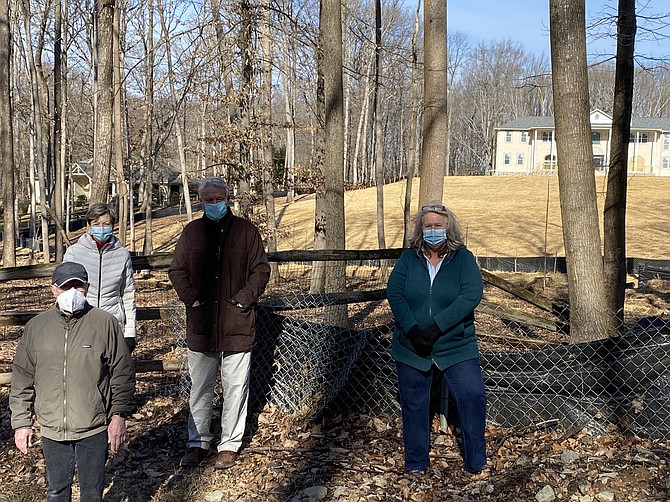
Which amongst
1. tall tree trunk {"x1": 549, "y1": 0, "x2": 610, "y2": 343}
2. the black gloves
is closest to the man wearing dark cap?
the black gloves

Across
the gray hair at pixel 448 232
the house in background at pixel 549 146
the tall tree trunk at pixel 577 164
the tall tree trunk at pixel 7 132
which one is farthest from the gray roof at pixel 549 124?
the gray hair at pixel 448 232

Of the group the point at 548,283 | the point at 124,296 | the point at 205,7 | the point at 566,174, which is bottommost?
the point at 548,283

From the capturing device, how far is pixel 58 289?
11.1 ft

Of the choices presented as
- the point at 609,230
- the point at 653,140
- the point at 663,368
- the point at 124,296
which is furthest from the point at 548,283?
the point at 653,140

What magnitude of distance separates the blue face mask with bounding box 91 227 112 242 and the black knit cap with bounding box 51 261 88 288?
155cm

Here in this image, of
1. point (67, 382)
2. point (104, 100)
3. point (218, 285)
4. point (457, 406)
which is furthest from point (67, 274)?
point (104, 100)

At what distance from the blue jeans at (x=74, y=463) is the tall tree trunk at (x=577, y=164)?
4057 mm

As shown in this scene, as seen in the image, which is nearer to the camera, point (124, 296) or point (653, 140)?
point (124, 296)

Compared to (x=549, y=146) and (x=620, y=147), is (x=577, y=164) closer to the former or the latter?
(x=620, y=147)

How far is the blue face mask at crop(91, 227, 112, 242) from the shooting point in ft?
16.3

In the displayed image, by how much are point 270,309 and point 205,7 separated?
1487 centimetres

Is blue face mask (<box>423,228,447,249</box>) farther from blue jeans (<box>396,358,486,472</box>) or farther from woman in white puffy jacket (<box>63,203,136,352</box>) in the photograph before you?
woman in white puffy jacket (<box>63,203,136,352</box>)

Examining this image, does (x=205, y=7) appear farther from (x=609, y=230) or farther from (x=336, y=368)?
(x=336, y=368)

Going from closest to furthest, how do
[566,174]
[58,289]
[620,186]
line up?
1. [58,289]
2. [566,174]
3. [620,186]
